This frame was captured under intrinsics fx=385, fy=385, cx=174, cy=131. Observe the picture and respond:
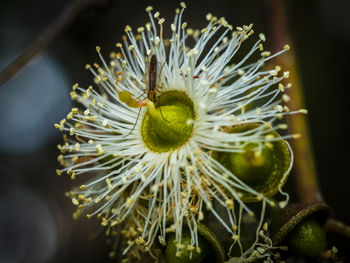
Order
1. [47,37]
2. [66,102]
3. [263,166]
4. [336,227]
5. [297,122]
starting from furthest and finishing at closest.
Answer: [66,102] → [297,122] → [47,37] → [336,227] → [263,166]

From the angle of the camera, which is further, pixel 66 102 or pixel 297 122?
pixel 66 102

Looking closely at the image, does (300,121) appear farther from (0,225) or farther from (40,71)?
(0,225)

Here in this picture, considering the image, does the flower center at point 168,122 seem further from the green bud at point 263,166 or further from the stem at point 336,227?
the stem at point 336,227

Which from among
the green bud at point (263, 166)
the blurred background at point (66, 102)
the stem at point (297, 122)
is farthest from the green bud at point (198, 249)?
the blurred background at point (66, 102)

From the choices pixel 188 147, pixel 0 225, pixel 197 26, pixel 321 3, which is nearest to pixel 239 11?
pixel 197 26

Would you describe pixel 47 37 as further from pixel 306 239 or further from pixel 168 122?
pixel 306 239

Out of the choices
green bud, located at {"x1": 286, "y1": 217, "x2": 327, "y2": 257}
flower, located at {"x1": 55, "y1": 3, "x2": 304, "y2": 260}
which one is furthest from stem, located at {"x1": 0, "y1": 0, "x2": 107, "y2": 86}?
green bud, located at {"x1": 286, "y1": 217, "x2": 327, "y2": 257}

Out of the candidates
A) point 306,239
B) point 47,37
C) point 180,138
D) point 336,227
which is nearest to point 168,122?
point 180,138
